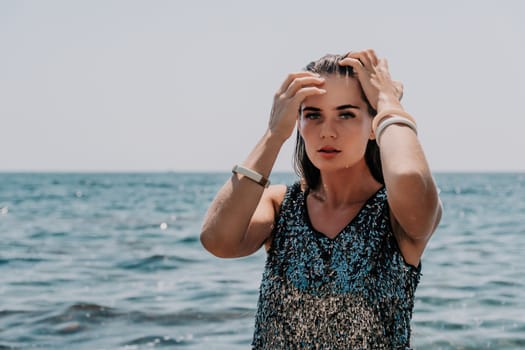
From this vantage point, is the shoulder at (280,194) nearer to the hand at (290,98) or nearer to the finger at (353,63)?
the hand at (290,98)

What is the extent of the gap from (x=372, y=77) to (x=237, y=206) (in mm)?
608

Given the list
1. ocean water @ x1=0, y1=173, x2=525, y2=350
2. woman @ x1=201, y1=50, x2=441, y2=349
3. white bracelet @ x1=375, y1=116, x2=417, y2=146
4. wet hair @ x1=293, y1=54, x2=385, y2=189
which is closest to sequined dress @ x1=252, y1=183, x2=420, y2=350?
woman @ x1=201, y1=50, x2=441, y2=349

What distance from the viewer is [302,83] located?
8.78ft

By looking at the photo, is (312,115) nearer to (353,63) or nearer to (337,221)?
(353,63)

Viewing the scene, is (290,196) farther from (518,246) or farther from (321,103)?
(518,246)

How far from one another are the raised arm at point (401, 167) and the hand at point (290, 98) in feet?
0.46

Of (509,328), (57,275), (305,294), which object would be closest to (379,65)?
(305,294)

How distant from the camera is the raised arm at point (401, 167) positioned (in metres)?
2.44

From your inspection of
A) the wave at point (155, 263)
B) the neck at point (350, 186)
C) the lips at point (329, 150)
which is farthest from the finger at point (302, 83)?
the wave at point (155, 263)

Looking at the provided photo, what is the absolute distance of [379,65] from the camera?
276cm

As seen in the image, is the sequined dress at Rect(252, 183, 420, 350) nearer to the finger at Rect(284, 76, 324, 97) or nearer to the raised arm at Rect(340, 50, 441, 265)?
the raised arm at Rect(340, 50, 441, 265)

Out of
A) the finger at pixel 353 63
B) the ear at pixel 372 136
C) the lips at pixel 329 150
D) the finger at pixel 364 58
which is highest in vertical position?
the finger at pixel 364 58

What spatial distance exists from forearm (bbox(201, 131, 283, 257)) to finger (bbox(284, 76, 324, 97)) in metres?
0.17

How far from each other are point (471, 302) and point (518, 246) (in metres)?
6.44
